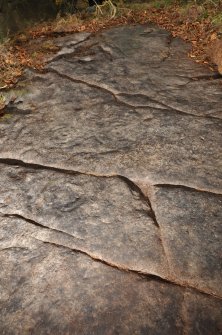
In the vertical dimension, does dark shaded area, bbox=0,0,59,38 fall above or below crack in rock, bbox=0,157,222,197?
above

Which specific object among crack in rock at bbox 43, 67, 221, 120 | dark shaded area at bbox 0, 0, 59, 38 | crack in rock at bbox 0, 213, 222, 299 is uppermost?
dark shaded area at bbox 0, 0, 59, 38

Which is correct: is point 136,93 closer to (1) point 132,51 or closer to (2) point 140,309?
(1) point 132,51

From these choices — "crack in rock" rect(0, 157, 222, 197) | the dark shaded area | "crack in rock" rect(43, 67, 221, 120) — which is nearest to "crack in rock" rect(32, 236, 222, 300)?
"crack in rock" rect(0, 157, 222, 197)

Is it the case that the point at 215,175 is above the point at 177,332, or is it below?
above

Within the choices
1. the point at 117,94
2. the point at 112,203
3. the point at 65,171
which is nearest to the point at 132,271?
the point at 112,203

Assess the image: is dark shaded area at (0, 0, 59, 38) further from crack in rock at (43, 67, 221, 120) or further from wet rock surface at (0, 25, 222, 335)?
wet rock surface at (0, 25, 222, 335)

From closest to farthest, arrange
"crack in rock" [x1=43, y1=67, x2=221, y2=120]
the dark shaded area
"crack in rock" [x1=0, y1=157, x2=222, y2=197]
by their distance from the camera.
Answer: "crack in rock" [x1=0, y1=157, x2=222, y2=197] < "crack in rock" [x1=43, y1=67, x2=221, y2=120] < the dark shaded area

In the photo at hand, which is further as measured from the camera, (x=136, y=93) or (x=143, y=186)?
(x=136, y=93)

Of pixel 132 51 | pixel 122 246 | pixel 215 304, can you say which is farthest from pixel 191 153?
pixel 132 51

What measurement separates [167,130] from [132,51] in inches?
94.0

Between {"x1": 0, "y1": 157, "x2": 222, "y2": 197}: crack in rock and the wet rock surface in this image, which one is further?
{"x1": 0, "y1": 157, "x2": 222, "y2": 197}: crack in rock

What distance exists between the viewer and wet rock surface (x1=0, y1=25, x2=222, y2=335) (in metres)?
2.14

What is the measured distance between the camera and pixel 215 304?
209cm

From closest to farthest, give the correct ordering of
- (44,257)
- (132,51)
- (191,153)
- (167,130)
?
(44,257)
(191,153)
(167,130)
(132,51)
